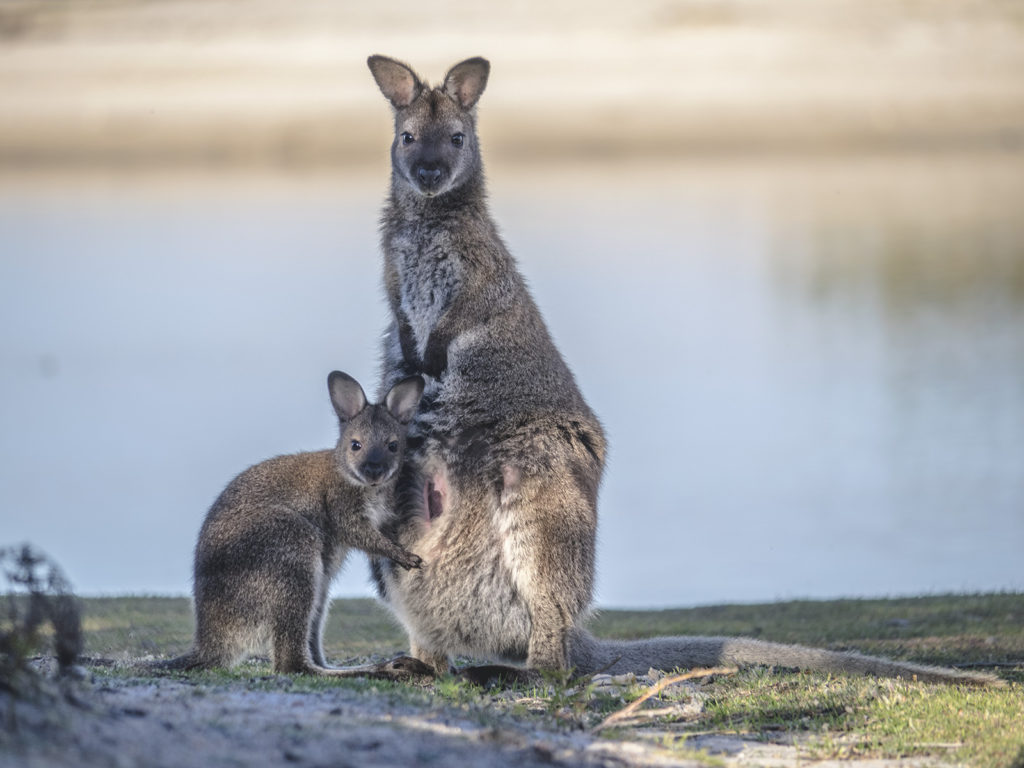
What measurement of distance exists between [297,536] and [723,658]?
205 cm

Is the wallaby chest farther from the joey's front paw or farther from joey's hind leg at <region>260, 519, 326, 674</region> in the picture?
joey's hind leg at <region>260, 519, 326, 674</region>

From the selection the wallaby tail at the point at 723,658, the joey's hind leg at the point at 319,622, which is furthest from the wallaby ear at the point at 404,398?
the wallaby tail at the point at 723,658

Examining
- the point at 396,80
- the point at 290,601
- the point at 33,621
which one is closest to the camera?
the point at 33,621

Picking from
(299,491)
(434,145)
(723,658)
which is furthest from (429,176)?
(723,658)

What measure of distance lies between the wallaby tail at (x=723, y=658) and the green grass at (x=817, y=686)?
0.17 meters

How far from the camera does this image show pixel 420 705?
549cm

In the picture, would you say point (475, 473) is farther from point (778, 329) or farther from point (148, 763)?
point (778, 329)

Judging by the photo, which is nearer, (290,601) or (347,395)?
(290,601)

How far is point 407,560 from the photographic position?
671cm

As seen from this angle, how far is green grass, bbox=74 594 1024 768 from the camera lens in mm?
5492

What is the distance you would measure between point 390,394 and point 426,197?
108 cm

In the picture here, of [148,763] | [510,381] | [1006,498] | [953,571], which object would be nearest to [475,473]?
[510,381]

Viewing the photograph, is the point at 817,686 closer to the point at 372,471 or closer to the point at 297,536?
the point at 372,471

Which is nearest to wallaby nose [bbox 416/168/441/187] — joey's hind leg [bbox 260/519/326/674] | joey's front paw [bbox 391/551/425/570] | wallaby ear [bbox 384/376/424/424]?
wallaby ear [bbox 384/376/424/424]
